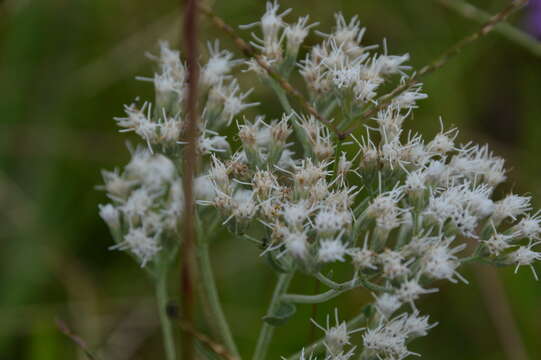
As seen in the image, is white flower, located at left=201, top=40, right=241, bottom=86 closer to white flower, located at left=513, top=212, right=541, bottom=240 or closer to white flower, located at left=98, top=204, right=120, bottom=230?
white flower, located at left=98, top=204, right=120, bottom=230

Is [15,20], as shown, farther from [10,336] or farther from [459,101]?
[459,101]

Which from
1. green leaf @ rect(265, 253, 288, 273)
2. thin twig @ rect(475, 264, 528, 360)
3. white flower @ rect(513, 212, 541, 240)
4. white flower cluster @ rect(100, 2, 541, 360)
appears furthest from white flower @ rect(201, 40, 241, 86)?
thin twig @ rect(475, 264, 528, 360)

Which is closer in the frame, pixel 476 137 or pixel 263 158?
pixel 263 158

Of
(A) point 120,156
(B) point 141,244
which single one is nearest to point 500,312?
(B) point 141,244

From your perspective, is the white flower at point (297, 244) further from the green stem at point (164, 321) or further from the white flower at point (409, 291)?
the green stem at point (164, 321)

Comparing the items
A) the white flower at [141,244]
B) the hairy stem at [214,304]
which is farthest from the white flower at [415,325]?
the white flower at [141,244]

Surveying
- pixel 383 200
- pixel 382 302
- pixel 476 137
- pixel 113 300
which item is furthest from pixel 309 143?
pixel 476 137

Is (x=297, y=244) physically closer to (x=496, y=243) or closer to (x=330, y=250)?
(x=330, y=250)
